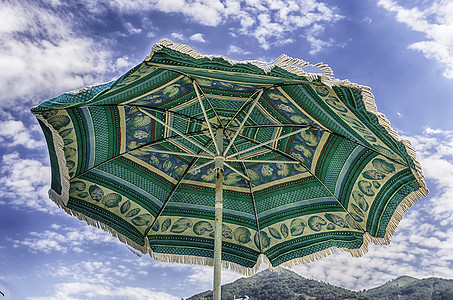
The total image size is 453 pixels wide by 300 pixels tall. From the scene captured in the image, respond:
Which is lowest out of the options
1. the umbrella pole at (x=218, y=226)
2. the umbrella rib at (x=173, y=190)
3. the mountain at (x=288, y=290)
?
the umbrella pole at (x=218, y=226)

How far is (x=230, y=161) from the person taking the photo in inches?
235

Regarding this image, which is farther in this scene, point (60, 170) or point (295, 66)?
point (60, 170)

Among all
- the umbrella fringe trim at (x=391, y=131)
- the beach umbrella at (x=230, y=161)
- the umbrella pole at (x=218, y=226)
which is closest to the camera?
the umbrella fringe trim at (x=391, y=131)

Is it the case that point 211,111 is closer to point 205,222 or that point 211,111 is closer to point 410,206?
point 205,222

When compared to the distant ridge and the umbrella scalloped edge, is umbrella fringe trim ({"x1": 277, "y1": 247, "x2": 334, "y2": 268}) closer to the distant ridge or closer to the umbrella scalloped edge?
the umbrella scalloped edge

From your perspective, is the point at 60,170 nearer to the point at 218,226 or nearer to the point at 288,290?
the point at 218,226

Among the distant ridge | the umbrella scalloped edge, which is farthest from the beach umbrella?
the distant ridge

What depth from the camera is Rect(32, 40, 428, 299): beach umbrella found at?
4.19 metres

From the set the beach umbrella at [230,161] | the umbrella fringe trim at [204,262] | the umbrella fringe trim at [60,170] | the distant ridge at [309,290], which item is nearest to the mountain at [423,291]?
the distant ridge at [309,290]

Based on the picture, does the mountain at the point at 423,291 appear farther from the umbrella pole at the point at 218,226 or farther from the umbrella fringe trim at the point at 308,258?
the umbrella pole at the point at 218,226

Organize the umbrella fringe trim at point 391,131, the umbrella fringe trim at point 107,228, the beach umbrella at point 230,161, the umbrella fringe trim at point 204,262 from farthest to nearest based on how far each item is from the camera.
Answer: the umbrella fringe trim at point 204,262, the umbrella fringe trim at point 107,228, the beach umbrella at point 230,161, the umbrella fringe trim at point 391,131

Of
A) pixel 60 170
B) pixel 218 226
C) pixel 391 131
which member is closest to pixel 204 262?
pixel 218 226

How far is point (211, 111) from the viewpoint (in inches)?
211

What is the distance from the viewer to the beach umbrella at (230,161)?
13.7ft
